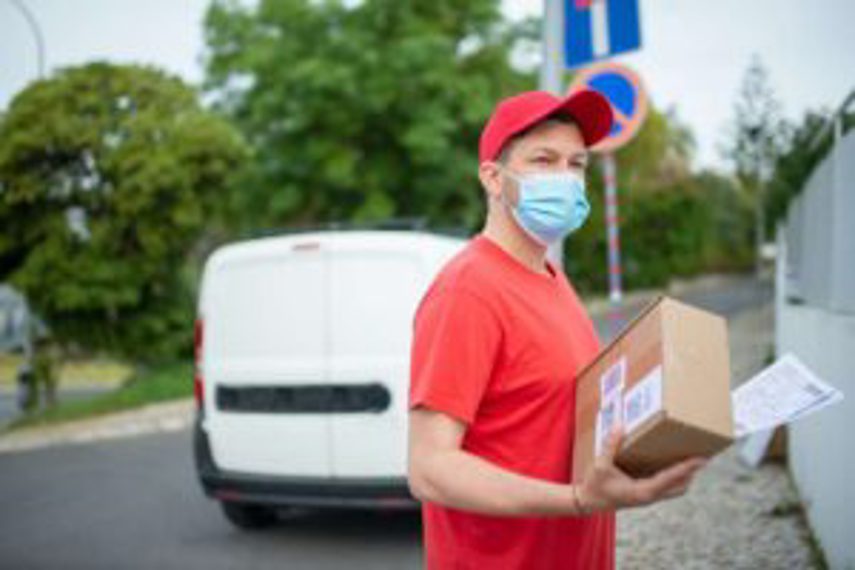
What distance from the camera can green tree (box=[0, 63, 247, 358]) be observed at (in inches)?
490

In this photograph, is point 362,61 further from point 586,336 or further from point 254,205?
point 586,336

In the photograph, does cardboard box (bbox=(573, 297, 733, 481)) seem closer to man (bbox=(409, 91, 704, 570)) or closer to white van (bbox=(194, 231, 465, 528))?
man (bbox=(409, 91, 704, 570))

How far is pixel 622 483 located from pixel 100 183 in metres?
12.6

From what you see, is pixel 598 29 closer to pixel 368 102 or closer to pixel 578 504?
pixel 578 504

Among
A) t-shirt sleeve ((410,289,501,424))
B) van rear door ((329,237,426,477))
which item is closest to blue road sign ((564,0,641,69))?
van rear door ((329,237,426,477))

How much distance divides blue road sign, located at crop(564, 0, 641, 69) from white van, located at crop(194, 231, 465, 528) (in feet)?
5.08

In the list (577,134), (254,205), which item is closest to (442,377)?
(577,134)

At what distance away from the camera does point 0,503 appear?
791cm

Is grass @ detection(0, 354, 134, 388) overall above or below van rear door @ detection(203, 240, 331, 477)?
below

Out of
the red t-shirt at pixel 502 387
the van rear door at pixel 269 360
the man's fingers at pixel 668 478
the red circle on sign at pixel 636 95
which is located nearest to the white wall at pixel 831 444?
the red circle on sign at pixel 636 95

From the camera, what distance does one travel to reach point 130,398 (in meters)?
13.2

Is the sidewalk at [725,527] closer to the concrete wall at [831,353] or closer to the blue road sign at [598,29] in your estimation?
the concrete wall at [831,353]

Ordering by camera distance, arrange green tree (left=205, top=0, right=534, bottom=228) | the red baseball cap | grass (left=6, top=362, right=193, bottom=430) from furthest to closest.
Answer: green tree (left=205, top=0, right=534, bottom=228)
grass (left=6, top=362, right=193, bottom=430)
the red baseball cap

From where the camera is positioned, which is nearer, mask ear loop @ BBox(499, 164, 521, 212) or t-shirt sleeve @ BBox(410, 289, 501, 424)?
t-shirt sleeve @ BBox(410, 289, 501, 424)
